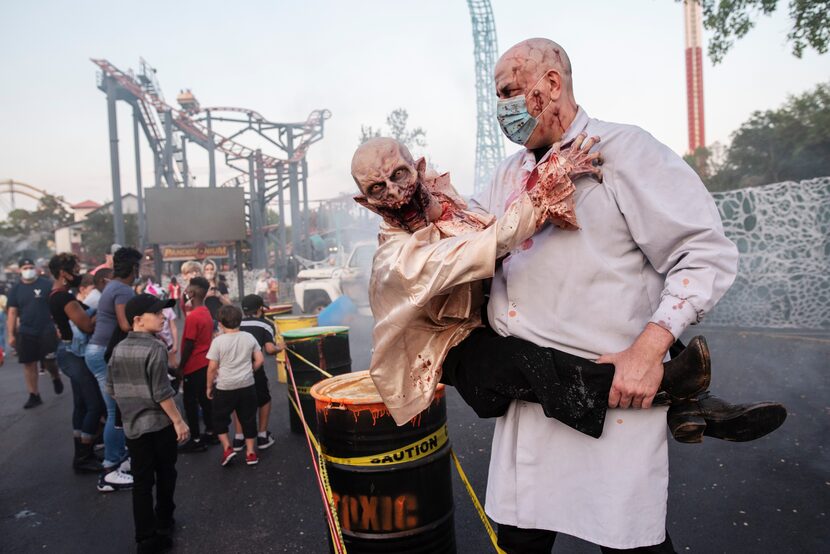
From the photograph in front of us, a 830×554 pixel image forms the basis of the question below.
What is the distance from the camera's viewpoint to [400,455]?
2.66 metres

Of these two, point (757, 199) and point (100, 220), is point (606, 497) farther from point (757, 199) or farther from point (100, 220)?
point (100, 220)

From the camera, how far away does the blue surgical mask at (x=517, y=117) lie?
174cm

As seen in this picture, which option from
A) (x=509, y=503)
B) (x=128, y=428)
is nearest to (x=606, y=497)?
(x=509, y=503)

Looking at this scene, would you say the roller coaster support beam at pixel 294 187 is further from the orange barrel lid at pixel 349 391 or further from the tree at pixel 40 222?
the tree at pixel 40 222

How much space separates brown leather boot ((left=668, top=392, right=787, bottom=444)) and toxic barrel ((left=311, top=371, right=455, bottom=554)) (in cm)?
134

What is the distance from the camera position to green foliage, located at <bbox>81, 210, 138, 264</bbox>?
40656 millimetres

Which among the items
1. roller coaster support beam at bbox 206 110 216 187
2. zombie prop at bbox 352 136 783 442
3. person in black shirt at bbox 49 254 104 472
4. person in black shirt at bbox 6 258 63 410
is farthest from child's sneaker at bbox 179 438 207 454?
roller coaster support beam at bbox 206 110 216 187

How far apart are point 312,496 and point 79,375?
109 inches

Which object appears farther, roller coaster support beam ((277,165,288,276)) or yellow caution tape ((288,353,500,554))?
roller coaster support beam ((277,165,288,276))

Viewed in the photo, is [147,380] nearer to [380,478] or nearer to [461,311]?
[380,478]

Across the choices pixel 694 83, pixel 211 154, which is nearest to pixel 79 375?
pixel 211 154

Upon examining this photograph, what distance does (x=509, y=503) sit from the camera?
5.98 feet

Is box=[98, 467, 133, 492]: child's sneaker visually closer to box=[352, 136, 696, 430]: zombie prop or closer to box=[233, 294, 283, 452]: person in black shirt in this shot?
box=[233, 294, 283, 452]: person in black shirt

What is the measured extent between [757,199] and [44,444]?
12278 mm
